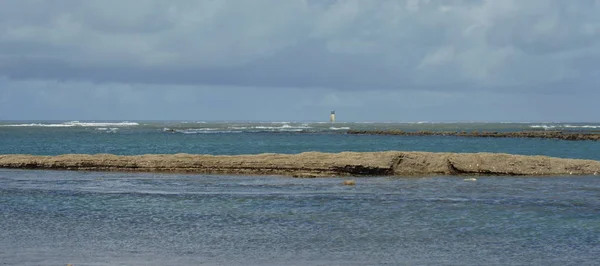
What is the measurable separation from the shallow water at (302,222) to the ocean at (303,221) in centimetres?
3

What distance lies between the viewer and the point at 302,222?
63.2 feet

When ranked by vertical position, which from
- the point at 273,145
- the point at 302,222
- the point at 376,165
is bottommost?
the point at 302,222

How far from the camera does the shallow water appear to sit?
48.5ft

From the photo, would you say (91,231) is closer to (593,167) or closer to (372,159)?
(372,159)

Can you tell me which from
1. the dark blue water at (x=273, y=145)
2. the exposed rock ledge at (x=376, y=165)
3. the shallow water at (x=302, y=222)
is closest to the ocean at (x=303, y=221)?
the shallow water at (x=302, y=222)

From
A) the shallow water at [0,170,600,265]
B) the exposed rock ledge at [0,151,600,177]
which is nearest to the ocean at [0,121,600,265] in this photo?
the shallow water at [0,170,600,265]

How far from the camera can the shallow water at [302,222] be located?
582 inches

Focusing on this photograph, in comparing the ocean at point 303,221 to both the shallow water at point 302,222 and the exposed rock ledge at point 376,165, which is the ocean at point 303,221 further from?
the exposed rock ledge at point 376,165

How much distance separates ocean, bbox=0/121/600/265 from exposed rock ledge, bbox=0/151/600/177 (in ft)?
4.16

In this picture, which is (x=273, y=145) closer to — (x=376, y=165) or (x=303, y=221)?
(x=376, y=165)

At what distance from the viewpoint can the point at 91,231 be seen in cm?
1773

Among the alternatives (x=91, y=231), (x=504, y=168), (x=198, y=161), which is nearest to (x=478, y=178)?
(x=504, y=168)

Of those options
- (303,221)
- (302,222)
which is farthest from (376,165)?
(302,222)

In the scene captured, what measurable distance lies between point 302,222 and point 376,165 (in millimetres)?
13009
